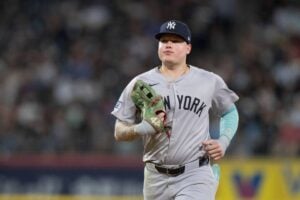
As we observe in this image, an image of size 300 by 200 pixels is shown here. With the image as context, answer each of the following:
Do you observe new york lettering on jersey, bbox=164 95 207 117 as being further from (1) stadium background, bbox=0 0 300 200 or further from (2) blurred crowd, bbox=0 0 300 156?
(2) blurred crowd, bbox=0 0 300 156

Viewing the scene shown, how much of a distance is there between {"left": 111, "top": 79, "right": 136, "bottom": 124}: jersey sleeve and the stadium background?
213 inches

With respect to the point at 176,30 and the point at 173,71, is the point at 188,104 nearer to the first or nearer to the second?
the point at 173,71

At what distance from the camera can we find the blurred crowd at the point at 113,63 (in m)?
15.8

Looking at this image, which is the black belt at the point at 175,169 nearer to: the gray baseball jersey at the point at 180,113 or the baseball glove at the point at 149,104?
the gray baseball jersey at the point at 180,113

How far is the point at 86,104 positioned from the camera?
16672mm

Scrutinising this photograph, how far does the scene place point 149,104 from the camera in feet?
Result: 25.3

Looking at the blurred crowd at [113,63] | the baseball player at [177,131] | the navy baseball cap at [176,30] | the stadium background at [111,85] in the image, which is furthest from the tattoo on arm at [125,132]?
the blurred crowd at [113,63]

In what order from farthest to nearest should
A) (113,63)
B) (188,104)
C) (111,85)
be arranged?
(113,63), (111,85), (188,104)

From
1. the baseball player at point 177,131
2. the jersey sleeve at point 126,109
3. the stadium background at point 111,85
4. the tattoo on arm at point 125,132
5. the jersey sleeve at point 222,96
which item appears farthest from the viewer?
the stadium background at point 111,85

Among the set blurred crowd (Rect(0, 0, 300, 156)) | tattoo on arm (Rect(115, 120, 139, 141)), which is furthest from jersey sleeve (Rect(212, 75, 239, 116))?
blurred crowd (Rect(0, 0, 300, 156))

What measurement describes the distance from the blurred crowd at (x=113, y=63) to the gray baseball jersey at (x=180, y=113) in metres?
7.23

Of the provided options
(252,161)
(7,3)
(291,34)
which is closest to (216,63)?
(291,34)

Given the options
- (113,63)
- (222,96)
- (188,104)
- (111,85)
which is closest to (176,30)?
(188,104)

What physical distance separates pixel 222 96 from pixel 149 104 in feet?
2.55
